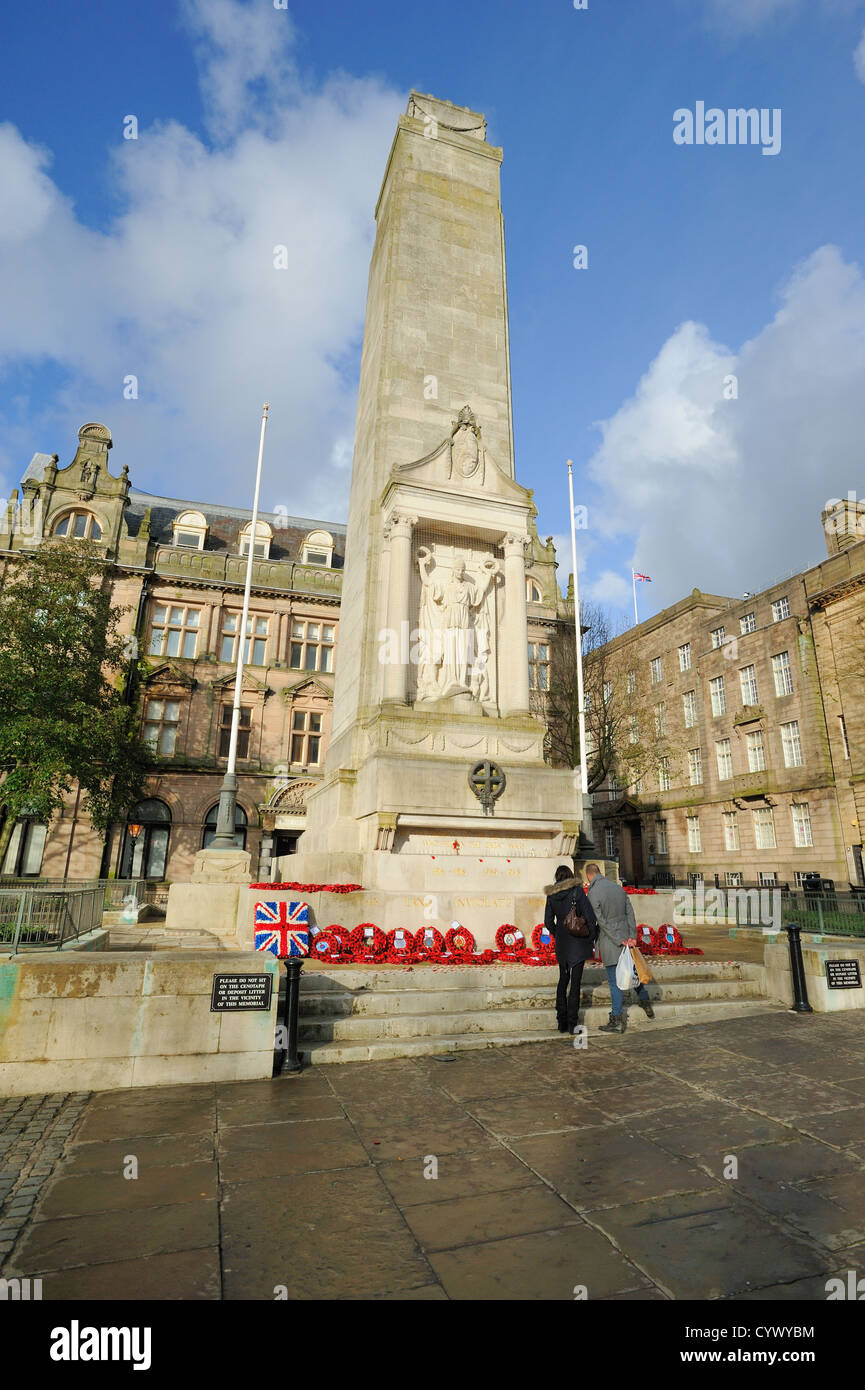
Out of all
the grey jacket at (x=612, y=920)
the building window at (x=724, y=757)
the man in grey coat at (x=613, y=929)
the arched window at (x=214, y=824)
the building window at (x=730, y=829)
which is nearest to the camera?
the man in grey coat at (x=613, y=929)

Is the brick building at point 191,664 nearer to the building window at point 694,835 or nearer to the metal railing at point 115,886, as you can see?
the metal railing at point 115,886

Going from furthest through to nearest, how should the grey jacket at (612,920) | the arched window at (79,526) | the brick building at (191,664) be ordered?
1. the arched window at (79,526)
2. the brick building at (191,664)
3. the grey jacket at (612,920)

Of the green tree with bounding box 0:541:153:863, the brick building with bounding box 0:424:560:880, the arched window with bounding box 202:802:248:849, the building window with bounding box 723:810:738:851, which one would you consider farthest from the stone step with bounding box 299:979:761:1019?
the building window with bounding box 723:810:738:851

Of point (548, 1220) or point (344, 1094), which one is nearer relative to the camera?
point (548, 1220)

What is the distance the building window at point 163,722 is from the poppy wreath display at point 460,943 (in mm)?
30643

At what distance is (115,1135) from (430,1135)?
2378 millimetres

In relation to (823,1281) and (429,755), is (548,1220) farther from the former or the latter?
(429,755)

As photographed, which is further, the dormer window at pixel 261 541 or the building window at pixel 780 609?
the dormer window at pixel 261 541

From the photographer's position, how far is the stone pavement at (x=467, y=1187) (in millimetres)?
3486

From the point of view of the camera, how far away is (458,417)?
51.0 feet

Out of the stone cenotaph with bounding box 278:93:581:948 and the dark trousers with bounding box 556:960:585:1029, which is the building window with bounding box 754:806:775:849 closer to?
the stone cenotaph with bounding box 278:93:581:948

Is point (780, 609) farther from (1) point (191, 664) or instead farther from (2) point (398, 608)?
(2) point (398, 608)

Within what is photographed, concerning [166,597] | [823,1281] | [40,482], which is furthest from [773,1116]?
[40,482]

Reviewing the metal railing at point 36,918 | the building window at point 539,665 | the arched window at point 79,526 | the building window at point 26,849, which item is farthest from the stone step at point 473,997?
the arched window at point 79,526
